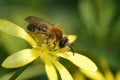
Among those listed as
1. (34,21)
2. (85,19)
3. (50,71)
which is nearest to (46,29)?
(34,21)

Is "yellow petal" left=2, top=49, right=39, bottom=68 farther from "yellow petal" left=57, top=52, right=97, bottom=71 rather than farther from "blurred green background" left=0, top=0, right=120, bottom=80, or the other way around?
"blurred green background" left=0, top=0, right=120, bottom=80

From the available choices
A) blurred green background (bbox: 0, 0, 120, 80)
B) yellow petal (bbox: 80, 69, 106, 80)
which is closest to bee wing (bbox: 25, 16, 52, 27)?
yellow petal (bbox: 80, 69, 106, 80)

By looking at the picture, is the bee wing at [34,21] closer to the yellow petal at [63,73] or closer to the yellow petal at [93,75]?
the yellow petal at [63,73]

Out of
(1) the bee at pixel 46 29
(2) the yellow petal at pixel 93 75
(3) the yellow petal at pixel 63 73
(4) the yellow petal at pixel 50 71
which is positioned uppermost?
(1) the bee at pixel 46 29

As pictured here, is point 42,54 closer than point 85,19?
Yes

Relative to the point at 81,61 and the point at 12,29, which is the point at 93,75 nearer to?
the point at 81,61

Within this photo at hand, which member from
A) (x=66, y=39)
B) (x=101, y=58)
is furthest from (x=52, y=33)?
(x=101, y=58)

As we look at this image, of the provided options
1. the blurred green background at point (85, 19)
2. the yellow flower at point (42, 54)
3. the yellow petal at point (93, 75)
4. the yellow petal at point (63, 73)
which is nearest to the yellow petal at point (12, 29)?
the yellow flower at point (42, 54)
